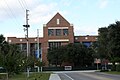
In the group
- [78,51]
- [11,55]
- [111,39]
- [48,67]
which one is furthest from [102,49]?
[11,55]

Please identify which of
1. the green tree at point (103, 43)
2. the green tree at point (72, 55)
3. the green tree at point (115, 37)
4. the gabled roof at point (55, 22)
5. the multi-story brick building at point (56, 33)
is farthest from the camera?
the gabled roof at point (55, 22)

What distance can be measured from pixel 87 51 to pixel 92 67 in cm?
732

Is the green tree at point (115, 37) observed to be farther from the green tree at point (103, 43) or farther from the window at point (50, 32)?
the window at point (50, 32)

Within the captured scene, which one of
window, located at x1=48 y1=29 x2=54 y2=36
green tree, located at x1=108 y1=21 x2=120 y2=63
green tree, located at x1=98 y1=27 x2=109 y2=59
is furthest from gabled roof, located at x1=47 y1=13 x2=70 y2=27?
green tree, located at x1=108 y1=21 x2=120 y2=63

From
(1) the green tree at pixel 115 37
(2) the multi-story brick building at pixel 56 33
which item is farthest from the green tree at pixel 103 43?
(2) the multi-story brick building at pixel 56 33

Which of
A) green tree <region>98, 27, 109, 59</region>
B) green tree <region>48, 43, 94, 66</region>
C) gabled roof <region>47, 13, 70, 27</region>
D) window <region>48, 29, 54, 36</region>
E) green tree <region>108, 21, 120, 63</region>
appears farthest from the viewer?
window <region>48, 29, 54, 36</region>

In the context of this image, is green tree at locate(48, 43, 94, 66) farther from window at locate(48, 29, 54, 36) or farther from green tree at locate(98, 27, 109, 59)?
green tree at locate(98, 27, 109, 59)

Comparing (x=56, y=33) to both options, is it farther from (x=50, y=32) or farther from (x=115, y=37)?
(x=115, y=37)

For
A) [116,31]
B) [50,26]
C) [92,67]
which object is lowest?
[92,67]

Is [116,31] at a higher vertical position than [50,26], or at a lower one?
lower

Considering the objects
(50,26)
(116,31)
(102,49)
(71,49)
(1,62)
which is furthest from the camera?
(50,26)

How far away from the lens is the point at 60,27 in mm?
140250

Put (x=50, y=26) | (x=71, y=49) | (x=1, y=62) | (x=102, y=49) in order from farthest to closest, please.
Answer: (x=50, y=26)
(x=71, y=49)
(x=102, y=49)
(x=1, y=62)

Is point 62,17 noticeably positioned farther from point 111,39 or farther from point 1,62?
point 1,62
